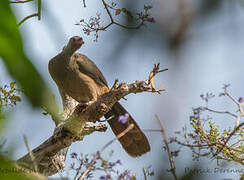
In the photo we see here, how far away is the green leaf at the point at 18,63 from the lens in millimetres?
413

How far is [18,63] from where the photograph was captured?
413 mm

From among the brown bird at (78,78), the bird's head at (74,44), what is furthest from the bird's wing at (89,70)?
the bird's head at (74,44)

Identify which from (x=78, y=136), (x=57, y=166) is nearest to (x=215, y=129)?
(x=78, y=136)

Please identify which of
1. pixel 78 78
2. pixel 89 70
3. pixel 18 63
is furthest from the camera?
pixel 89 70

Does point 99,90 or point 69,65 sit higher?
point 69,65

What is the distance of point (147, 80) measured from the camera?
3.36 meters

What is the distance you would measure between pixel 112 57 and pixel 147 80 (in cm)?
265

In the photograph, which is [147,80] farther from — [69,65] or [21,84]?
[21,84]

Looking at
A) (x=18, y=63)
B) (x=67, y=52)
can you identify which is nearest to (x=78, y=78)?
(x=67, y=52)

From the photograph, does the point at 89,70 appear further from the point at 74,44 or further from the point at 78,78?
the point at 74,44

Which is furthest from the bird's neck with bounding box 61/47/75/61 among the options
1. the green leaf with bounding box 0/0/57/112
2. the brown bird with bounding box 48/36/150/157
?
the green leaf with bounding box 0/0/57/112

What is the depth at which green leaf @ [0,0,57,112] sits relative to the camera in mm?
413

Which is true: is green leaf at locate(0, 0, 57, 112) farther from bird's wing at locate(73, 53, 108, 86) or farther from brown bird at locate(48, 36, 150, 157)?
bird's wing at locate(73, 53, 108, 86)

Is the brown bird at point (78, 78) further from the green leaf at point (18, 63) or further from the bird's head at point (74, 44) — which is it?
the green leaf at point (18, 63)
